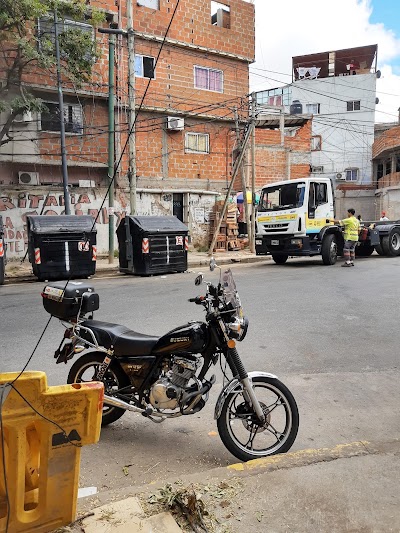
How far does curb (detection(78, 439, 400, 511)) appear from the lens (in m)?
2.46

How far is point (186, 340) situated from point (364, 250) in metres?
14.3

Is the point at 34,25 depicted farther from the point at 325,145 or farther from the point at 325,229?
the point at 325,145

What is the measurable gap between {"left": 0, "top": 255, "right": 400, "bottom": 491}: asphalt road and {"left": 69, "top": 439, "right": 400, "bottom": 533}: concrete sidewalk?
1.40 feet

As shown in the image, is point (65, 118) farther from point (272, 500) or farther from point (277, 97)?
point (277, 97)

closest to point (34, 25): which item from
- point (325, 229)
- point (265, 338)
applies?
point (325, 229)

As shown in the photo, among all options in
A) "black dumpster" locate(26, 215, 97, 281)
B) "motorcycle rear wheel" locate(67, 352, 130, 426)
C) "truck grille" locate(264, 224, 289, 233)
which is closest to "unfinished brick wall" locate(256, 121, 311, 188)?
"truck grille" locate(264, 224, 289, 233)

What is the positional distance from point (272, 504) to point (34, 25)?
16.8 m

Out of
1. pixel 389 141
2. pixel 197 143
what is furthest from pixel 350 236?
pixel 389 141

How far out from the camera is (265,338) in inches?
230

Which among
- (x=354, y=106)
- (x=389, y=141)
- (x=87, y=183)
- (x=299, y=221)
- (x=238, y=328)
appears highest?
(x=354, y=106)

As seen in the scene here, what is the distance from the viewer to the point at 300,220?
1271 cm

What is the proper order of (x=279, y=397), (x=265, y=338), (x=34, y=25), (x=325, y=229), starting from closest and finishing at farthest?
(x=279, y=397)
(x=265, y=338)
(x=325, y=229)
(x=34, y=25)

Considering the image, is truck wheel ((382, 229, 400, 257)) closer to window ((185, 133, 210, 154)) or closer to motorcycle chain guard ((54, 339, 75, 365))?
window ((185, 133, 210, 154))

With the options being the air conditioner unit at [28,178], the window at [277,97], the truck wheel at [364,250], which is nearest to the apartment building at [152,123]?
the air conditioner unit at [28,178]
